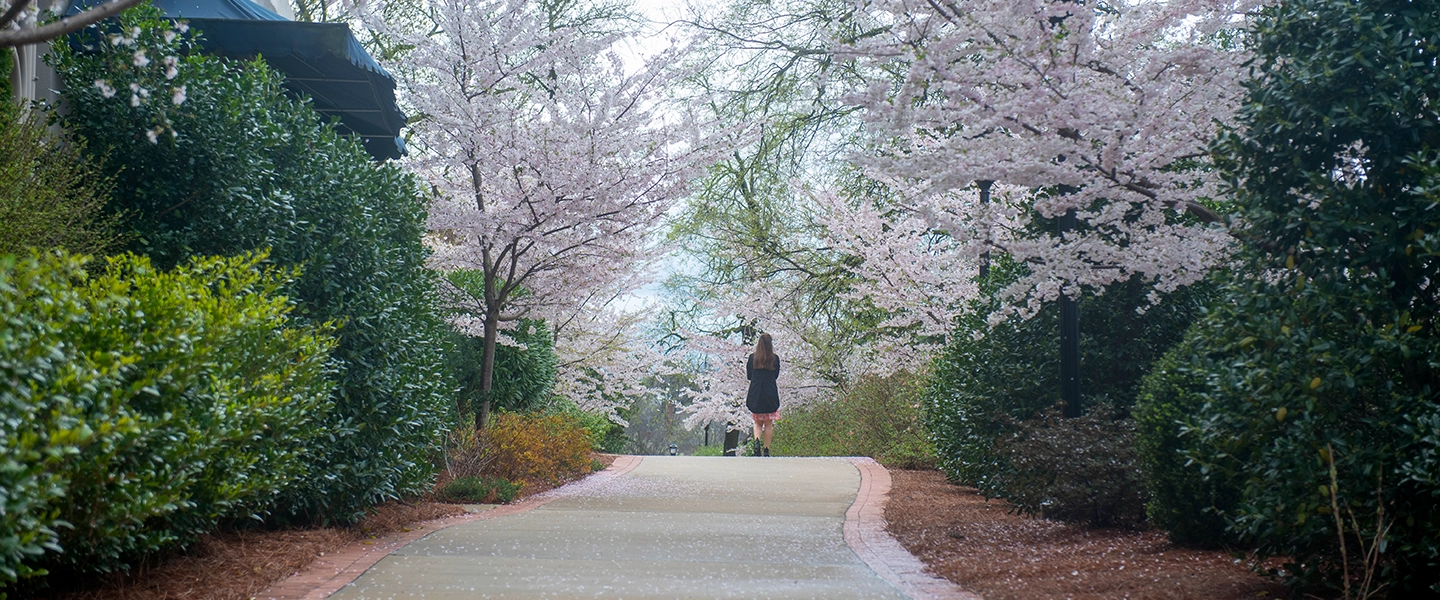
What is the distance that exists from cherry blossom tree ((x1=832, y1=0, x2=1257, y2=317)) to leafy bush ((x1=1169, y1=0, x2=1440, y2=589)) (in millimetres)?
1010

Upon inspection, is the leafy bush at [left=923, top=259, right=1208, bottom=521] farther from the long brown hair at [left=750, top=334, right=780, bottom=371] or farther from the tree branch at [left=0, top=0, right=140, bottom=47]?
the tree branch at [left=0, top=0, right=140, bottom=47]

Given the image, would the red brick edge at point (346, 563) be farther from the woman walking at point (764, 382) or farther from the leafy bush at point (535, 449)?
the woman walking at point (764, 382)

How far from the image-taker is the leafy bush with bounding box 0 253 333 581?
2785mm

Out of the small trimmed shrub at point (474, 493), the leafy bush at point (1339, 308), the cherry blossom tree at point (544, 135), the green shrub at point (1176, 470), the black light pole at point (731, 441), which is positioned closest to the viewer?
the leafy bush at point (1339, 308)

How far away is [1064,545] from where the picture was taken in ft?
20.3

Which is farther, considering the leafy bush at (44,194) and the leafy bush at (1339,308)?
the leafy bush at (44,194)

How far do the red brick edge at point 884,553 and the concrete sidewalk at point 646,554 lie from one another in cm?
9

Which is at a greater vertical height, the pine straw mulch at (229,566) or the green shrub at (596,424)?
the green shrub at (596,424)

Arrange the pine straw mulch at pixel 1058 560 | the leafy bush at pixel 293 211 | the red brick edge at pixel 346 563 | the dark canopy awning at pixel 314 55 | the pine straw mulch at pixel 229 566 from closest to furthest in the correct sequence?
1. the pine straw mulch at pixel 229 566
2. the red brick edge at pixel 346 563
3. the pine straw mulch at pixel 1058 560
4. the leafy bush at pixel 293 211
5. the dark canopy awning at pixel 314 55

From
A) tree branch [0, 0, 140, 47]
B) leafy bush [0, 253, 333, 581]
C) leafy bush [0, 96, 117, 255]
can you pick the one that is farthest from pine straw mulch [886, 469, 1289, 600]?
leafy bush [0, 96, 117, 255]

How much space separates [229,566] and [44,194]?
74.2 inches

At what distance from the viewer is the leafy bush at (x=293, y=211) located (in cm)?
552

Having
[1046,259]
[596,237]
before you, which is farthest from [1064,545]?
[596,237]

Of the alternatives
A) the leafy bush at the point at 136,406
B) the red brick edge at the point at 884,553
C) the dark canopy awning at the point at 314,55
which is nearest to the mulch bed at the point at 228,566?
the leafy bush at the point at 136,406
